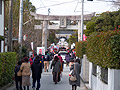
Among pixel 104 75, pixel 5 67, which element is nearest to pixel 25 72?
pixel 5 67

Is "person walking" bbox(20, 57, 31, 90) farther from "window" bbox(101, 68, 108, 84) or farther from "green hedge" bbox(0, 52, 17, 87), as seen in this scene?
"window" bbox(101, 68, 108, 84)

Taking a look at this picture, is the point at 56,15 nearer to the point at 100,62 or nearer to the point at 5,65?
the point at 5,65

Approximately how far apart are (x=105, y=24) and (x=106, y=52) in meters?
17.8

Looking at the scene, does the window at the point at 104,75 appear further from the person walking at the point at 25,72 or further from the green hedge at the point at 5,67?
the green hedge at the point at 5,67

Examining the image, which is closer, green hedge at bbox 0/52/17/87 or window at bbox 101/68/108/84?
window at bbox 101/68/108/84

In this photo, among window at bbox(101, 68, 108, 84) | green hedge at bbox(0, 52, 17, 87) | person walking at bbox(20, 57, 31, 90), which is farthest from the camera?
green hedge at bbox(0, 52, 17, 87)

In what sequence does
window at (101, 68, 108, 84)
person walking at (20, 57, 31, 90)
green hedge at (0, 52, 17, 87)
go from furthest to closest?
green hedge at (0, 52, 17, 87) → person walking at (20, 57, 31, 90) → window at (101, 68, 108, 84)

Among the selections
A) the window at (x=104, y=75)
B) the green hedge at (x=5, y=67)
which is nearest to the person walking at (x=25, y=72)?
the green hedge at (x=5, y=67)

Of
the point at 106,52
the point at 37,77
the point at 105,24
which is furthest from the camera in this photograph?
the point at 105,24

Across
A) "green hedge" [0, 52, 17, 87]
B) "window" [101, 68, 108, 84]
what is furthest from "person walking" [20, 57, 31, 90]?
"window" [101, 68, 108, 84]

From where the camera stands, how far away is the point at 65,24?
132ft

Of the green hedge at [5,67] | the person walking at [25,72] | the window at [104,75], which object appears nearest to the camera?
the window at [104,75]

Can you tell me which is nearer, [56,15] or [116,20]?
[116,20]

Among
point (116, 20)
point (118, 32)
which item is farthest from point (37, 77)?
point (116, 20)
